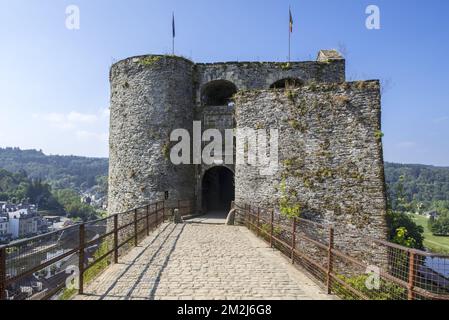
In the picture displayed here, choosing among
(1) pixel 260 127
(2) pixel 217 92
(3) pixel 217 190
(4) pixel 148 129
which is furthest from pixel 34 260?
(3) pixel 217 190

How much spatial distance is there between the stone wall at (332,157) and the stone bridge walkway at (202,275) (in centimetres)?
380

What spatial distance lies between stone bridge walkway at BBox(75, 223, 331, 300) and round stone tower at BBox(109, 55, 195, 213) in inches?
261

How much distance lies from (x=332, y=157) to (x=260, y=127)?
336cm

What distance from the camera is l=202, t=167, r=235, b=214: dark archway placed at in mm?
19377

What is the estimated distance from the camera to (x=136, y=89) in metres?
16.7

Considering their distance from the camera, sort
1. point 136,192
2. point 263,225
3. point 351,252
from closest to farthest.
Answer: point 351,252 < point 263,225 < point 136,192

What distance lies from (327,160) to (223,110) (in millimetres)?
7064

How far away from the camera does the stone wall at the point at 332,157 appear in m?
11.8

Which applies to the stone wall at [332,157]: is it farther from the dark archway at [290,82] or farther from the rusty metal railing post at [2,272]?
the rusty metal railing post at [2,272]

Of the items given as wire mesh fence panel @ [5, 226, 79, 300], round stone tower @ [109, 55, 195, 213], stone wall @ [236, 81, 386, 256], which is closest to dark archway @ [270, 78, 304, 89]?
stone wall @ [236, 81, 386, 256]

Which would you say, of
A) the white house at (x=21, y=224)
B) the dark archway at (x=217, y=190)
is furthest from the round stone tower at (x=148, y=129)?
the white house at (x=21, y=224)

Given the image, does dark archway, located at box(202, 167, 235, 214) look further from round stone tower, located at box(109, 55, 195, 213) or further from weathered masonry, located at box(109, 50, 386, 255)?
round stone tower, located at box(109, 55, 195, 213)
